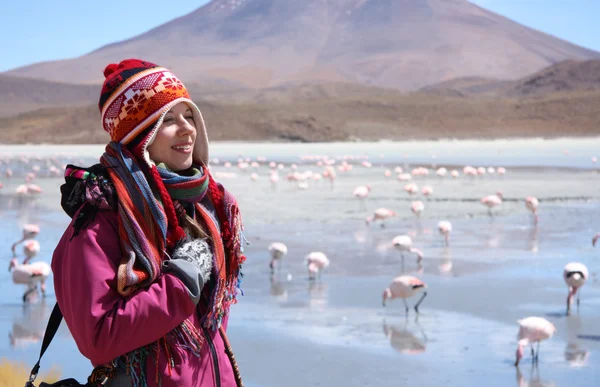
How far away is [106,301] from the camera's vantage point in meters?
2.24

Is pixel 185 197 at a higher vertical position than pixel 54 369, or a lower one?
higher

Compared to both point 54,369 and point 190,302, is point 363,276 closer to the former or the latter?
point 54,369

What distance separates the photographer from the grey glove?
2.31 metres

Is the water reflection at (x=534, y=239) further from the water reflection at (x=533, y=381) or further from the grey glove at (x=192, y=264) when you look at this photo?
the grey glove at (x=192, y=264)

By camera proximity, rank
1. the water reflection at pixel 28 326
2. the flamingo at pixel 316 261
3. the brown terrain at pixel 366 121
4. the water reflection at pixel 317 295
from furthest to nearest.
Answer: the brown terrain at pixel 366 121, the flamingo at pixel 316 261, the water reflection at pixel 317 295, the water reflection at pixel 28 326

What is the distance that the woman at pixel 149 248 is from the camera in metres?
2.24

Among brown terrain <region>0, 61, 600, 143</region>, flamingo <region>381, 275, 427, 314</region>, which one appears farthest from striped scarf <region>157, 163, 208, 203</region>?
brown terrain <region>0, 61, 600, 143</region>

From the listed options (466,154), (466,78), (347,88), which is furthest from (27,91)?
(466,154)

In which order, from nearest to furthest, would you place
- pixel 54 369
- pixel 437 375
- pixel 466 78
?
pixel 54 369 → pixel 437 375 → pixel 466 78

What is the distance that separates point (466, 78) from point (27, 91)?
2917 inches

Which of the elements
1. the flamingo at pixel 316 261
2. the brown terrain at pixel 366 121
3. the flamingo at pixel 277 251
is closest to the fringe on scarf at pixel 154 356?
the flamingo at pixel 316 261

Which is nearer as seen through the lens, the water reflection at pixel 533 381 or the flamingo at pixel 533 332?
the water reflection at pixel 533 381

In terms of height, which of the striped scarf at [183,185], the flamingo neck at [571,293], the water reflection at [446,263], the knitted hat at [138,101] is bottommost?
the water reflection at [446,263]

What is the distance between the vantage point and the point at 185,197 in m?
2.46
